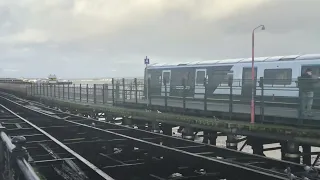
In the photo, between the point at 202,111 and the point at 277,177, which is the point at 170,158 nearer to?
the point at 277,177

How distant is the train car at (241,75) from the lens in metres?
15.7

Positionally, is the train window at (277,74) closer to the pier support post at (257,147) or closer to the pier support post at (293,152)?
the pier support post at (257,147)

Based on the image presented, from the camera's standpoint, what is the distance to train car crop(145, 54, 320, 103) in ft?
51.6

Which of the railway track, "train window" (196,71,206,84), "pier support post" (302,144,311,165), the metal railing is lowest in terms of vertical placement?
"pier support post" (302,144,311,165)

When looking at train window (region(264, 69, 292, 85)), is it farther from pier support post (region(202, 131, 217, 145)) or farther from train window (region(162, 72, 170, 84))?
train window (region(162, 72, 170, 84))

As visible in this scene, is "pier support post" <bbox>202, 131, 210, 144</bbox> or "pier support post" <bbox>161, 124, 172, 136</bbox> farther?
"pier support post" <bbox>161, 124, 172, 136</bbox>

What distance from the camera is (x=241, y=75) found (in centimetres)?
1994

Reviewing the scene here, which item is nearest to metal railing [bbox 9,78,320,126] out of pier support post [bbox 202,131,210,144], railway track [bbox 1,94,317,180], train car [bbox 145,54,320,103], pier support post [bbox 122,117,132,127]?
train car [bbox 145,54,320,103]

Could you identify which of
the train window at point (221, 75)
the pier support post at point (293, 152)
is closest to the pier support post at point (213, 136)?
the pier support post at point (293, 152)

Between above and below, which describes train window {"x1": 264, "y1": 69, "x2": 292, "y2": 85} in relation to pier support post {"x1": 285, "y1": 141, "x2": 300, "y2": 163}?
A: above

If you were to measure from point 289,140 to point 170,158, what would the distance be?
16.0 ft

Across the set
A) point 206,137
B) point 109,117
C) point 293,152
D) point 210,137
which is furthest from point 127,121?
point 293,152

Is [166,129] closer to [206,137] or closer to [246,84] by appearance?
[206,137]

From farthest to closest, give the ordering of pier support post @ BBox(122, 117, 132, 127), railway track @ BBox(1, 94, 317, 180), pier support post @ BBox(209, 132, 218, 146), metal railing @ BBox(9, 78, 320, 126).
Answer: pier support post @ BBox(122, 117, 132, 127), pier support post @ BBox(209, 132, 218, 146), metal railing @ BBox(9, 78, 320, 126), railway track @ BBox(1, 94, 317, 180)
